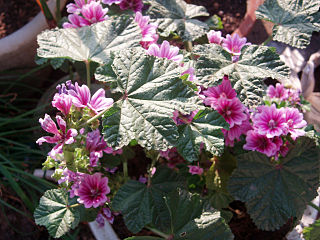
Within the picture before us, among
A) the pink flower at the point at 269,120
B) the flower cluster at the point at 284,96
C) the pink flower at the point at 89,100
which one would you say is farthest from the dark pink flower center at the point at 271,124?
the pink flower at the point at 89,100

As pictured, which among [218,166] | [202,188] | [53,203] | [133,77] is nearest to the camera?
[133,77]

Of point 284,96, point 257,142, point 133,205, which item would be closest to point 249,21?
point 284,96

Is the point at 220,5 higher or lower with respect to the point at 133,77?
lower

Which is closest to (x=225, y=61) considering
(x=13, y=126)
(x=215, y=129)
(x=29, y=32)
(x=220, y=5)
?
(x=215, y=129)

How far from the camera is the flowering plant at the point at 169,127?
848 mm

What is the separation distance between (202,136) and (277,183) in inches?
12.8

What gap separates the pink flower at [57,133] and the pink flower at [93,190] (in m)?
0.15

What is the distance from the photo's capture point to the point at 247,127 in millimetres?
1089

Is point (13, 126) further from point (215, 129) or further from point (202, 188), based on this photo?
point (215, 129)

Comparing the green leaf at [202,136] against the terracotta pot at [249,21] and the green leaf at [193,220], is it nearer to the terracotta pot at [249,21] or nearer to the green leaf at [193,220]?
the green leaf at [193,220]

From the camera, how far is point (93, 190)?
3.22 ft

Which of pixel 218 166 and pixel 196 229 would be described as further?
pixel 218 166

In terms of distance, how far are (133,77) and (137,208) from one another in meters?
0.37

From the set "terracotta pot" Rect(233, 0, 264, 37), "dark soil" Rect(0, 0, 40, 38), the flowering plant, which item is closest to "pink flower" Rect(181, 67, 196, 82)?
Answer: the flowering plant
